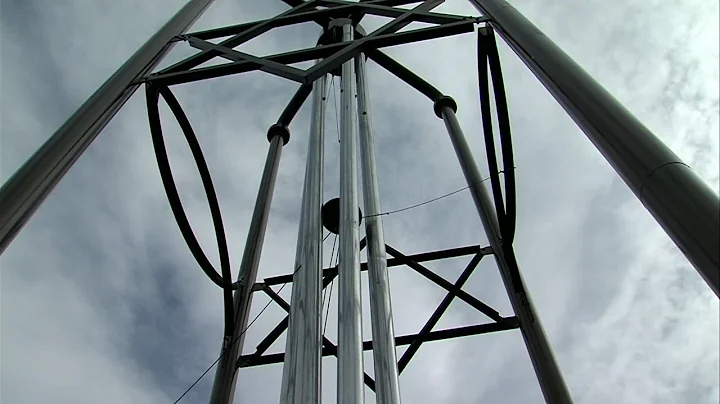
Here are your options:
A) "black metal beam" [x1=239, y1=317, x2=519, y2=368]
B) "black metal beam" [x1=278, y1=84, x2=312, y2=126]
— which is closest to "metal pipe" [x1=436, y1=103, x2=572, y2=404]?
"black metal beam" [x1=239, y1=317, x2=519, y2=368]

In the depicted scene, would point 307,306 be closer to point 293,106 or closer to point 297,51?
point 297,51

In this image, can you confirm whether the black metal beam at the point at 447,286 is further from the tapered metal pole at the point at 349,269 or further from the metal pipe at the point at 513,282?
the tapered metal pole at the point at 349,269

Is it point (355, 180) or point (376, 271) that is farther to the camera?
point (355, 180)

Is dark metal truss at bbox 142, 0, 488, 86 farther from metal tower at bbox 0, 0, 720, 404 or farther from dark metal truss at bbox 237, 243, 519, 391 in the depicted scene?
dark metal truss at bbox 237, 243, 519, 391

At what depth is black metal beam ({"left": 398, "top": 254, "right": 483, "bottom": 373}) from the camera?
5.65 m

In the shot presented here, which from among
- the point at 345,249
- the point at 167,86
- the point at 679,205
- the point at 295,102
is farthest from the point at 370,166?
the point at 679,205

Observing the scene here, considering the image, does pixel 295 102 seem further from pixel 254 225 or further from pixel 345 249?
pixel 345 249

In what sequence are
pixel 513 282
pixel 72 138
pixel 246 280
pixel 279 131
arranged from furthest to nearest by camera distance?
pixel 279 131 → pixel 246 280 → pixel 513 282 → pixel 72 138

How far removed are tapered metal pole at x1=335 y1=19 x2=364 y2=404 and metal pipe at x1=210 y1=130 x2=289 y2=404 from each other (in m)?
1.78

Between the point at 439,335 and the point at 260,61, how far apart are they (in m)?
3.29

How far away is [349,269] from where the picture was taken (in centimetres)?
365

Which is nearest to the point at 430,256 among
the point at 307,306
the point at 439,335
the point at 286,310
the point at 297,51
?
the point at 439,335

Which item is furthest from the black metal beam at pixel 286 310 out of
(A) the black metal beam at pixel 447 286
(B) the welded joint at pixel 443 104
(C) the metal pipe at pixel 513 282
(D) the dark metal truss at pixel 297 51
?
(B) the welded joint at pixel 443 104

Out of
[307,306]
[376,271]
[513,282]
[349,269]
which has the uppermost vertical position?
[513,282]
